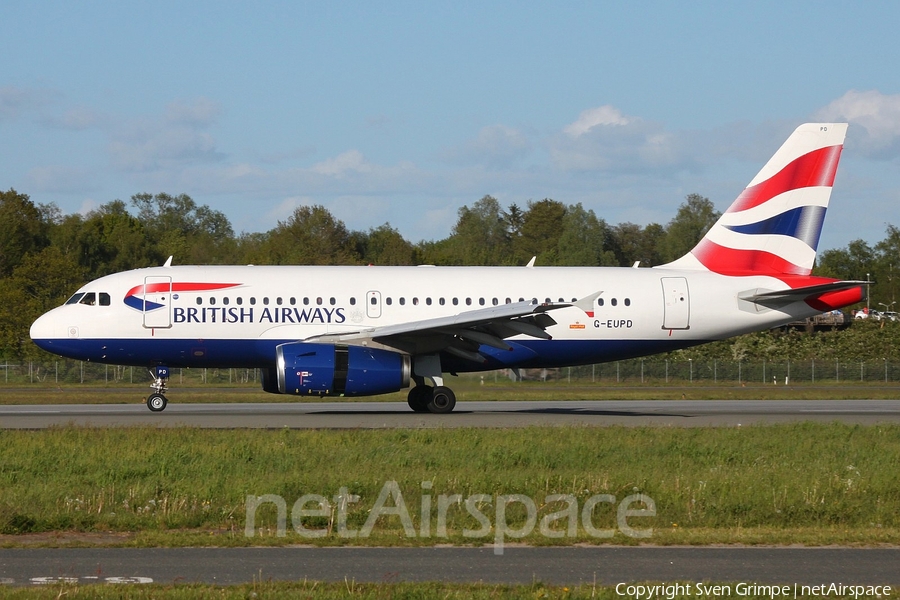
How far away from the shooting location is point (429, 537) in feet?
35.6

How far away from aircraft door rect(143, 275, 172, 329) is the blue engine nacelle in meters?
3.37

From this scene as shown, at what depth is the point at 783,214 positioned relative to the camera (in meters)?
29.7

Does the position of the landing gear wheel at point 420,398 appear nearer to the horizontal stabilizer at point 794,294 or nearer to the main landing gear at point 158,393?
the main landing gear at point 158,393

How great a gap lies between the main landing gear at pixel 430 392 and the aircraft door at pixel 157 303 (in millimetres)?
6148

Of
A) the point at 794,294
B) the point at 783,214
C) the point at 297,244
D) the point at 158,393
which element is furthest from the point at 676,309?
the point at 297,244

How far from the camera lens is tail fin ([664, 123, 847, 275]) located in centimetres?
2950

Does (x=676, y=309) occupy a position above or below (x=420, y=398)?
above

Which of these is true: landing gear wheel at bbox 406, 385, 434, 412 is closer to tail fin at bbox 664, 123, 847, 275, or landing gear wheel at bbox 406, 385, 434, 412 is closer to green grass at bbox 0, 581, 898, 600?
tail fin at bbox 664, 123, 847, 275

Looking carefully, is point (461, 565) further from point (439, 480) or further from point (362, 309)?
point (362, 309)

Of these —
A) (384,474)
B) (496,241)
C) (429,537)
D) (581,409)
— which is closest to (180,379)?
(581,409)

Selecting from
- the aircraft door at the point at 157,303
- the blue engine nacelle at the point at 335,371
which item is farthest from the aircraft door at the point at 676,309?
the aircraft door at the point at 157,303

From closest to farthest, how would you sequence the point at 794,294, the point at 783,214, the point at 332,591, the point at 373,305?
the point at 332,591 → the point at 373,305 → the point at 794,294 → the point at 783,214

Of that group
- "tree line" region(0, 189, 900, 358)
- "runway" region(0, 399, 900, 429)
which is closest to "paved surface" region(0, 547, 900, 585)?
"runway" region(0, 399, 900, 429)

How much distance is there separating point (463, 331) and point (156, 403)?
7.73 m
